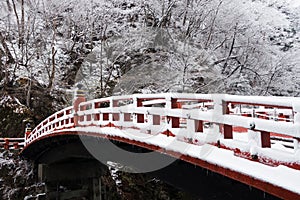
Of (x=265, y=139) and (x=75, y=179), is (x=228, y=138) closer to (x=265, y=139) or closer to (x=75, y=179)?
(x=265, y=139)

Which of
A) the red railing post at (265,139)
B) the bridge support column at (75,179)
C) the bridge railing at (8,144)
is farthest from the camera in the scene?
the bridge railing at (8,144)

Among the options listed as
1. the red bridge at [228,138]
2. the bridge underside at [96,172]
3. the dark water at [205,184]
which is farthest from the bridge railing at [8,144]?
the dark water at [205,184]

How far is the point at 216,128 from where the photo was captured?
11.8 feet

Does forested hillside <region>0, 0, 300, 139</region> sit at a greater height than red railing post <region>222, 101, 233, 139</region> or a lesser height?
greater

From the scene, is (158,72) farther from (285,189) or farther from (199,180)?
(285,189)

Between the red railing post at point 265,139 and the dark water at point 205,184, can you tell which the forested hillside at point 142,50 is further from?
the red railing post at point 265,139

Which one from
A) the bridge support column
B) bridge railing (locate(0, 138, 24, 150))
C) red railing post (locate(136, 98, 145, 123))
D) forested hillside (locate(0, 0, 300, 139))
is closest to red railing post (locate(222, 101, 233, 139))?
red railing post (locate(136, 98, 145, 123))

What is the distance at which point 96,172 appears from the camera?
14078 mm

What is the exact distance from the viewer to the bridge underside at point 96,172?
11.0 feet

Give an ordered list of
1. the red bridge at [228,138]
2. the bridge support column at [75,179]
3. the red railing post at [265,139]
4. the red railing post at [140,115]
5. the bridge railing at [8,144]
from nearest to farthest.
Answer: the red bridge at [228,138] → the red railing post at [265,139] → the red railing post at [140,115] → the bridge support column at [75,179] → the bridge railing at [8,144]

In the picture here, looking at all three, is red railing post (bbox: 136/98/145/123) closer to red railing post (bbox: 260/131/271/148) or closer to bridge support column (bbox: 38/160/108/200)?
red railing post (bbox: 260/131/271/148)

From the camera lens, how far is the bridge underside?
11.0 ft

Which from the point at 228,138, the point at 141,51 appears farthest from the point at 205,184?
the point at 141,51

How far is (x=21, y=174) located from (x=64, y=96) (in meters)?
7.26
